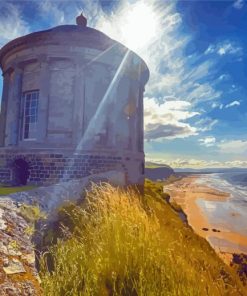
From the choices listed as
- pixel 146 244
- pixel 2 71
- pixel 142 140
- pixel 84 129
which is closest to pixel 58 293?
pixel 146 244

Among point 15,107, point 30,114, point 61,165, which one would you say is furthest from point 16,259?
point 15,107

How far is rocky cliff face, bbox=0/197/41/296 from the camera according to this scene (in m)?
2.52

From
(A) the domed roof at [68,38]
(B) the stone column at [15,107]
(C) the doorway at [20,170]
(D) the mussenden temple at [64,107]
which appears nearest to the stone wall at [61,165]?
(D) the mussenden temple at [64,107]

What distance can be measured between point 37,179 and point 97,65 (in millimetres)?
6921

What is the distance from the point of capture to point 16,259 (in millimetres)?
2953

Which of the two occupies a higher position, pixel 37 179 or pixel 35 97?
pixel 35 97

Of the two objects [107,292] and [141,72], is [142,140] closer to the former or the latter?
[141,72]

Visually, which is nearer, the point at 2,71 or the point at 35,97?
the point at 35,97

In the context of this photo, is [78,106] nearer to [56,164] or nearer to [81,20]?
[56,164]

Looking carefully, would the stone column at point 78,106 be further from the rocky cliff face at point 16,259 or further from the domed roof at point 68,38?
the rocky cliff face at point 16,259

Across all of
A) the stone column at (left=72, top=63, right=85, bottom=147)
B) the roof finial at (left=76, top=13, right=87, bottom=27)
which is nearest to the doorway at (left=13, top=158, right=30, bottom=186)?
the stone column at (left=72, top=63, right=85, bottom=147)

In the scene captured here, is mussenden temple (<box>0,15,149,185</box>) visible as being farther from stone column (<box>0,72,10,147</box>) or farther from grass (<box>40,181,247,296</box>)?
grass (<box>40,181,247,296</box>)

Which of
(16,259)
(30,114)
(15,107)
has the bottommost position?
(16,259)

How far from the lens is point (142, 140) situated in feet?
58.6
